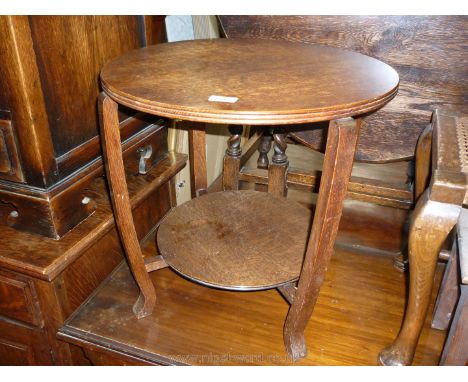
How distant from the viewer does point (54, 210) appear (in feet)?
3.53

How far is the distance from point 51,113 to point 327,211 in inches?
27.4

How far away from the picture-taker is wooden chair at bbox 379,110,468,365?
2.72ft

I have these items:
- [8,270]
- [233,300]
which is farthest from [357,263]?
[8,270]

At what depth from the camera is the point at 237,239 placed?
4.14 ft

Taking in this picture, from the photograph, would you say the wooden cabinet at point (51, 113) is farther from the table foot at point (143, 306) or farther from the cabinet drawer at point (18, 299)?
the table foot at point (143, 306)

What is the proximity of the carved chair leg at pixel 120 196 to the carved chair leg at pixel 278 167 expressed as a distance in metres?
0.60

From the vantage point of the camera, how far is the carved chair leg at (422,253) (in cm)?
85

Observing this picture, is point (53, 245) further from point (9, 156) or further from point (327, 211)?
point (327, 211)

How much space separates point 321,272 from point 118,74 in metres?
0.61

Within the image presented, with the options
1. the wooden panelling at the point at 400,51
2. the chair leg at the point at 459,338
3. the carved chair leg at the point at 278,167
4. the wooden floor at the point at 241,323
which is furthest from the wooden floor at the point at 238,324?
the wooden panelling at the point at 400,51

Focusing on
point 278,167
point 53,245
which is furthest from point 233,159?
point 53,245

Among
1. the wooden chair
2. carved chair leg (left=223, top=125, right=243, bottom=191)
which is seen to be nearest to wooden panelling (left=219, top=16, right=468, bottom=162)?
the wooden chair

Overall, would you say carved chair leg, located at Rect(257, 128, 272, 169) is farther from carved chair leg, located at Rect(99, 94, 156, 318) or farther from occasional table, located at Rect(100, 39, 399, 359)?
carved chair leg, located at Rect(99, 94, 156, 318)

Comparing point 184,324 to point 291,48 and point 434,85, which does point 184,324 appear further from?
point 434,85
